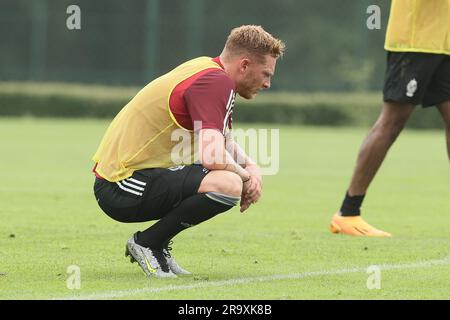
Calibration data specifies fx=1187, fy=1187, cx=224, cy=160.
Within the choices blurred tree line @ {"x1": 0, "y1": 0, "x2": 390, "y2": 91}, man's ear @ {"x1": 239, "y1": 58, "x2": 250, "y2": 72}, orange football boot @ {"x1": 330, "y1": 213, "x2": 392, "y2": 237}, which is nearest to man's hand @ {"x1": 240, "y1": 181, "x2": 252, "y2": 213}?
man's ear @ {"x1": 239, "y1": 58, "x2": 250, "y2": 72}

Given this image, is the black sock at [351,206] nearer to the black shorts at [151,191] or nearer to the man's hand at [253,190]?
the man's hand at [253,190]

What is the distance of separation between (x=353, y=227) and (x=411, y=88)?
3.76 feet

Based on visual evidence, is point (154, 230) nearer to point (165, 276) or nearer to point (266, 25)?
point (165, 276)

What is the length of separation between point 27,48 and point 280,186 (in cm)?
1970

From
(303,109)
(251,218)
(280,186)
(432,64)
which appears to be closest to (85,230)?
(251,218)

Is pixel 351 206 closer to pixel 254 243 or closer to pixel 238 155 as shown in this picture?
pixel 254 243

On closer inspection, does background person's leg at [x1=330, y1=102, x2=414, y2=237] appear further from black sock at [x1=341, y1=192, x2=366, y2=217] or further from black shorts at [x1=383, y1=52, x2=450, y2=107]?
black shorts at [x1=383, y1=52, x2=450, y2=107]

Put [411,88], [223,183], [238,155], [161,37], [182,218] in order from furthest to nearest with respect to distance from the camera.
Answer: [161,37]
[411,88]
[238,155]
[182,218]
[223,183]

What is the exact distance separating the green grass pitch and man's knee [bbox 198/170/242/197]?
512 millimetres

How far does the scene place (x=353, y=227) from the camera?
908cm

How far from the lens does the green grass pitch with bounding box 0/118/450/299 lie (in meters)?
6.38

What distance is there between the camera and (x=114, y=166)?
22.4 ft

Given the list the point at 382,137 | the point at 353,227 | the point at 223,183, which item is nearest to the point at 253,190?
the point at 223,183

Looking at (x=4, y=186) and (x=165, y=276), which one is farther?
(x=4, y=186)
